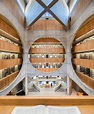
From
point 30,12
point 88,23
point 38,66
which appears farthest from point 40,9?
point 38,66

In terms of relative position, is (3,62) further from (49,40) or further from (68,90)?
(49,40)

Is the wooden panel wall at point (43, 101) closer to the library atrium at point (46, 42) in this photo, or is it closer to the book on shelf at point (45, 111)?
the book on shelf at point (45, 111)

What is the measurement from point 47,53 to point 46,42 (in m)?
1.34

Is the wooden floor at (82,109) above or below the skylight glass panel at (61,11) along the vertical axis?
below

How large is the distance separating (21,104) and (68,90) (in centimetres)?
1215

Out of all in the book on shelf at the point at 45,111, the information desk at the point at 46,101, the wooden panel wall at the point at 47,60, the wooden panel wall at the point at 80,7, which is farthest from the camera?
the wooden panel wall at the point at 47,60

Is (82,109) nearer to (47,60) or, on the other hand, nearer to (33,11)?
(33,11)

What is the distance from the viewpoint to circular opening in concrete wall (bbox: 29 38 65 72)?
15188 millimetres

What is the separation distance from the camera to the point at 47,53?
52.0 ft

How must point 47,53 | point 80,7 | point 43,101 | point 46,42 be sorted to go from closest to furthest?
point 43,101 < point 80,7 < point 47,53 < point 46,42

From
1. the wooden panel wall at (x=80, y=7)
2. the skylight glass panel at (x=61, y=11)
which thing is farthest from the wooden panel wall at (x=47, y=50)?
the wooden panel wall at (x=80, y=7)

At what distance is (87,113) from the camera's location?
1.69 metres

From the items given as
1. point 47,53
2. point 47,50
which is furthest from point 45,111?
point 47,53

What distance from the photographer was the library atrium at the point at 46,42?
9.27 m
